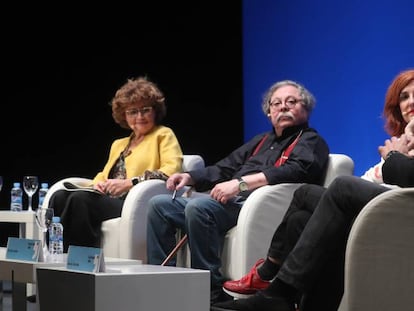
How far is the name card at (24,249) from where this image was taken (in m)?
2.69

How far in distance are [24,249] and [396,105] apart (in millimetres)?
1507

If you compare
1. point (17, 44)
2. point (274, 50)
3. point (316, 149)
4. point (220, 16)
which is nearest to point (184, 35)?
point (220, 16)

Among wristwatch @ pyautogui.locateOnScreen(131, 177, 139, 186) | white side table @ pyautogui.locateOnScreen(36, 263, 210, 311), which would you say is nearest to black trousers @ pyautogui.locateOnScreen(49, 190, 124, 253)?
wristwatch @ pyautogui.locateOnScreen(131, 177, 139, 186)

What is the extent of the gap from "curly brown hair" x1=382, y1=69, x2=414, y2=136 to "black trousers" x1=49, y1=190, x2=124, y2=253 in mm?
1449

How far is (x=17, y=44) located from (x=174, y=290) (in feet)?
11.2

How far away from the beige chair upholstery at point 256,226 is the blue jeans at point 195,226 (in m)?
0.07

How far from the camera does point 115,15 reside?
547 centimetres

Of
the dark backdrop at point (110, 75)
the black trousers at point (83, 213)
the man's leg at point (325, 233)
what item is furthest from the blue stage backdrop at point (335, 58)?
the man's leg at point (325, 233)

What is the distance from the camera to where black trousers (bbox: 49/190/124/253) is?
13.5 ft

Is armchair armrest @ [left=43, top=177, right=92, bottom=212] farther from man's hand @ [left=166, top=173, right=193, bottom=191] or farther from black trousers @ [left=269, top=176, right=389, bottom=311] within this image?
black trousers @ [left=269, top=176, right=389, bottom=311]

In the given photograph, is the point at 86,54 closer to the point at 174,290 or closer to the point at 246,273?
the point at 246,273

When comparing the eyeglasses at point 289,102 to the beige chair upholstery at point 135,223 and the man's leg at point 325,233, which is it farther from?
the man's leg at point 325,233

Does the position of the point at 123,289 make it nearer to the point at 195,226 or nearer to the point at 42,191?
the point at 195,226

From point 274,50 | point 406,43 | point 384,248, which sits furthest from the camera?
point 274,50
